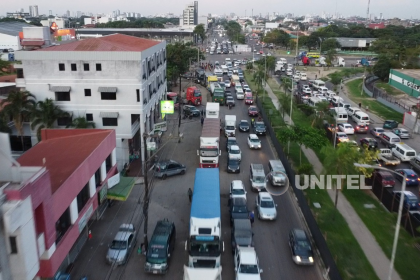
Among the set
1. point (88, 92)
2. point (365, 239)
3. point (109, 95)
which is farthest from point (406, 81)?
point (88, 92)

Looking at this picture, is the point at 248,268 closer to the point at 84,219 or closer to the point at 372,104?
the point at 84,219

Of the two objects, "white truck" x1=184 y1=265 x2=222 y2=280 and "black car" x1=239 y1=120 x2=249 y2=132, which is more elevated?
"white truck" x1=184 y1=265 x2=222 y2=280

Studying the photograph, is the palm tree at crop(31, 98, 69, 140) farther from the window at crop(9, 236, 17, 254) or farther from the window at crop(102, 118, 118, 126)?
the window at crop(9, 236, 17, 254)

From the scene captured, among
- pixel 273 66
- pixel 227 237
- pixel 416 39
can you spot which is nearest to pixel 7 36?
pixel 273 66

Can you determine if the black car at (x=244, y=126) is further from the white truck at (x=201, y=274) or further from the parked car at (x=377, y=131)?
the white truck at (x=201, y=274)

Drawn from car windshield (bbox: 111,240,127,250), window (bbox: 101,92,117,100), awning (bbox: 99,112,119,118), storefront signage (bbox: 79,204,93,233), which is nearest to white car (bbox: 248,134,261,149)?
awning (bbox: 99,112,119,118)

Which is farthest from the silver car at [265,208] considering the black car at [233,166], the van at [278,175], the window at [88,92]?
the window at [88,92]

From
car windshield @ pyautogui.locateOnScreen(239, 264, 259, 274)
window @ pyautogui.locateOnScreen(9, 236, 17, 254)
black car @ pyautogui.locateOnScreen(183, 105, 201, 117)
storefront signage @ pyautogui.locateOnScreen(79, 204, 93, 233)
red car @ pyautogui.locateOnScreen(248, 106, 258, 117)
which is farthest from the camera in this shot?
red car @ pyautogui.locateOnScreen(248, 106, 258, 117)
